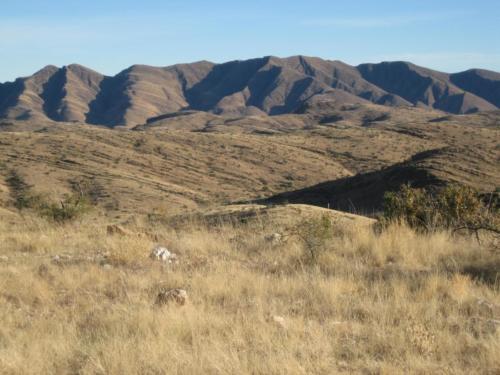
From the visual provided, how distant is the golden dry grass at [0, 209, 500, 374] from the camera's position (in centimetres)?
411

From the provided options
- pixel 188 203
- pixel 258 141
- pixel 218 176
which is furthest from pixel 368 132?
pixel 188 203

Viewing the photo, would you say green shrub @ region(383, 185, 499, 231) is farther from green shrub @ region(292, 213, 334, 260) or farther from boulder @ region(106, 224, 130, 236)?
boulder @ region(106, 224, 130, 236)

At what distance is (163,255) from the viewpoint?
26.5 ft

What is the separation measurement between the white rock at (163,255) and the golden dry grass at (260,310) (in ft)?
0.52

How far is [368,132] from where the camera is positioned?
10450cm

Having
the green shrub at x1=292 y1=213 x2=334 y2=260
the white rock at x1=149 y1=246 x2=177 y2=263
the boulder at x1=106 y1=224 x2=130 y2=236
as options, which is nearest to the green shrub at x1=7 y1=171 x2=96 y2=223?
the boulder at x1=106 y1=224 x2=130 y2=236

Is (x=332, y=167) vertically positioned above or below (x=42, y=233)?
below

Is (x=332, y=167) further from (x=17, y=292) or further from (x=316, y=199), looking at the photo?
(x=17, y=292)

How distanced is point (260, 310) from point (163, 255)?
319 cm

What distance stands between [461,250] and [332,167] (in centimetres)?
7568

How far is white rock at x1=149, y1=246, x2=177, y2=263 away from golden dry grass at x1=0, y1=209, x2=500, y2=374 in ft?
0.52

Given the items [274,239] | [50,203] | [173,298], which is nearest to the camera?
[173,298]

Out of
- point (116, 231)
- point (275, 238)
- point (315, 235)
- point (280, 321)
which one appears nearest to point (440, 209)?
point (275, 238)

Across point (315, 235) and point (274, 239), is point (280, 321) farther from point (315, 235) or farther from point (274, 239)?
point (274, 239)
